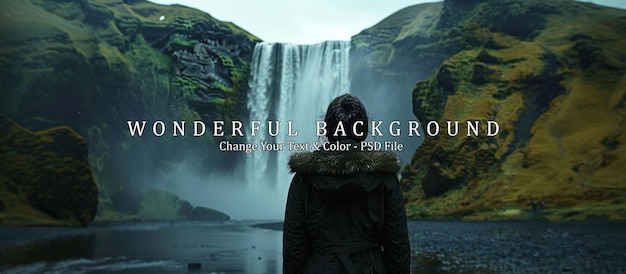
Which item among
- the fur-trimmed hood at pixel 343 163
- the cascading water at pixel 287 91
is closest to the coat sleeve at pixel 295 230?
the fur-trimmed hood at pixel 343 163

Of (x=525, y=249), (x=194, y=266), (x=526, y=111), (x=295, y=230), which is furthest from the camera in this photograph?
(x=526, y=111)

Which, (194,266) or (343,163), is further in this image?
(194,266)

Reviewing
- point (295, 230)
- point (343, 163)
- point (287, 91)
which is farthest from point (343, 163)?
point (287, 91)

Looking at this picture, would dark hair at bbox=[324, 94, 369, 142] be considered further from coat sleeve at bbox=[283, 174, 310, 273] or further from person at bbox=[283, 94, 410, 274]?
coat sleeve at bbox=[283, 174, 310, 273]

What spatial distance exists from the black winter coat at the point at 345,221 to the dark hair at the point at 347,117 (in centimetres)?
19

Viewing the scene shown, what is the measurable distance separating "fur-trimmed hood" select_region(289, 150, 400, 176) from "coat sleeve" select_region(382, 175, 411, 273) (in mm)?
143

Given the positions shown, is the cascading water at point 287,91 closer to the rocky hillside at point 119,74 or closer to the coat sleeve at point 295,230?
the rocky hillside at point 119,74

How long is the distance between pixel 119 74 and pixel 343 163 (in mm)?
60632

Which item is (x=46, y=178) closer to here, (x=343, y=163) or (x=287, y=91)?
(x=287, y=91)

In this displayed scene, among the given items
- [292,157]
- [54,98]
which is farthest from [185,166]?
[292,157]

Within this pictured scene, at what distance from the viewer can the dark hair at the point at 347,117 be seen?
11.1 feet

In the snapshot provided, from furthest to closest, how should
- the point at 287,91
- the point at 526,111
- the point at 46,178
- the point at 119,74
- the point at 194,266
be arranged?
1. the point at 119,74
2. the point at 287,91
3. the point at 526,111
4. the point at 46,178
5. the point at 194,266

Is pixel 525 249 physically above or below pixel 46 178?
below

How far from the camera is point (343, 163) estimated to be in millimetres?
3178
